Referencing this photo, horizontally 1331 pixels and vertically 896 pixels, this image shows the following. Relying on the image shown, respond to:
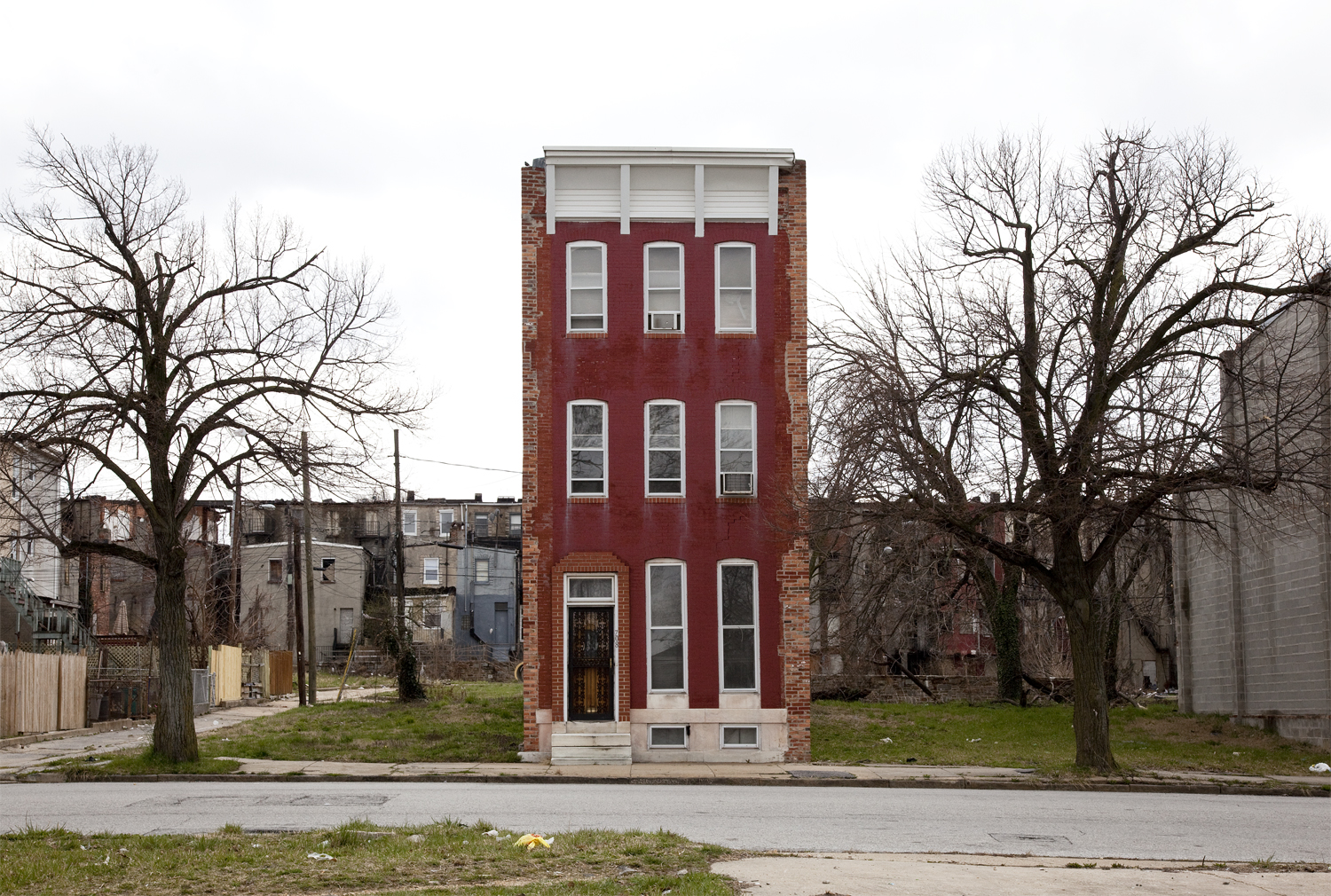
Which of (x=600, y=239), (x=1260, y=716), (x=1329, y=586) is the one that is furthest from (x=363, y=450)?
(x=1260, y=716)

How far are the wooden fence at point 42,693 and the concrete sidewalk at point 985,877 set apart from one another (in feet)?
69.0

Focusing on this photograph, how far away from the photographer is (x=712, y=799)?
1678 cm

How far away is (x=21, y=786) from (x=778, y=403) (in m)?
14.1

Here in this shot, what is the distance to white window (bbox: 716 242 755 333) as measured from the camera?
80.0 feet

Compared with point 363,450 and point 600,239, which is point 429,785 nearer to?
point 363,450

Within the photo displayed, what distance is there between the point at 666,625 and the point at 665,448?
3.34m

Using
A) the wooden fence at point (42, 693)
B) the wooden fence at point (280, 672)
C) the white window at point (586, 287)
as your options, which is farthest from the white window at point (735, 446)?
the wooden fence at point (280, 672)

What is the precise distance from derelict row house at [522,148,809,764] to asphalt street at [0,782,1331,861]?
428 centimetres

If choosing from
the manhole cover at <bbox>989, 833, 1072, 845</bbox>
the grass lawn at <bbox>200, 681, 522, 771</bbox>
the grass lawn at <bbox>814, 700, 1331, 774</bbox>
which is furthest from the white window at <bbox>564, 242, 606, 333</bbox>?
the manhole cover at <bbox>989, 833, 1072, 845</bbox>

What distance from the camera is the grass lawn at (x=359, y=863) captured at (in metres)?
9.06

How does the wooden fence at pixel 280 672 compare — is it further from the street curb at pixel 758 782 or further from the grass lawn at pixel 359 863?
the grass lawn at pixel 359 863

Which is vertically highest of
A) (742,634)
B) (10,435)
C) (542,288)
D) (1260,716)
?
(542,288)

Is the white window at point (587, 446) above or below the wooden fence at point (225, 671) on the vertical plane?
above

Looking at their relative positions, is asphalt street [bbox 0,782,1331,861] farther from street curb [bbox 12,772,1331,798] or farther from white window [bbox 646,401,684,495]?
white window [bbox 646,401,684,495]
